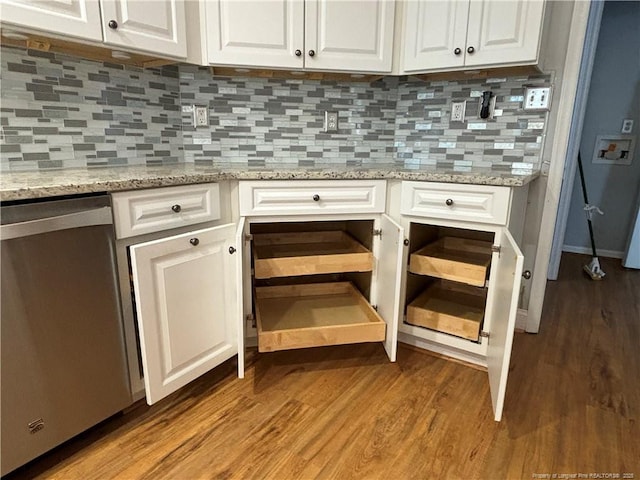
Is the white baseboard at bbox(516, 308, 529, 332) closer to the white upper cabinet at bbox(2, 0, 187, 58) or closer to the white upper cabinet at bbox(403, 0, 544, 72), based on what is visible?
the white upper cabinet at bbox(403, 0, 544, 72)

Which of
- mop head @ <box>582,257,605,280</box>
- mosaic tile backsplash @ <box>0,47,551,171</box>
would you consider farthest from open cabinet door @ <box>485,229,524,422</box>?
mop head @ <box>582,257,605,280</box>

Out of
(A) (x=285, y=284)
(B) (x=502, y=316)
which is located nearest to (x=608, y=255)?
(B) (x=502, y=316)

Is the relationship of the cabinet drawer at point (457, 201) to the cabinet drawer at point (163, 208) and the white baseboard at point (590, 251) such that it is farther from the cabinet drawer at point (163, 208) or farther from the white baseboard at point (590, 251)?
the white baseboard at point (590, 251)

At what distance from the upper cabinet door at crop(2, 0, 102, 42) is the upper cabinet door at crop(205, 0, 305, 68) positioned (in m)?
0.46

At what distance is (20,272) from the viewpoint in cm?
104

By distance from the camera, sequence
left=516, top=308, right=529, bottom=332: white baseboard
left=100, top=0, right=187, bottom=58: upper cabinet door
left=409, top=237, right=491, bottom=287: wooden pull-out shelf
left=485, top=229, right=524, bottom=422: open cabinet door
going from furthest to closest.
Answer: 1. left=516, top=308, right=529, bottom=332: white baseboard
2. left=409, top=237, right=491, bottom=287: wooden pull-out shelf
3. left=100, top=0, right=187, bottom=58: upper cabinet door
4. left=485, top=229, right=524, bottom=422: open cabinet door

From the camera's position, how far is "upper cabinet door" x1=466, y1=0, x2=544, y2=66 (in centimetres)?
159

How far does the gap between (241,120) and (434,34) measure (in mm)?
1019

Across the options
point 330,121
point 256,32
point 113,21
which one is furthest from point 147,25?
point 330,121

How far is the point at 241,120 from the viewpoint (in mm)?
2061

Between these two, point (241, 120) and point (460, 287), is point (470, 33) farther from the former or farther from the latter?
point (460, 287)

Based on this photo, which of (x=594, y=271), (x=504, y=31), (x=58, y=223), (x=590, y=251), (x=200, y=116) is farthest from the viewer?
(x=590, y=251)

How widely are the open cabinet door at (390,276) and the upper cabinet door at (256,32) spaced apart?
866 millimetres

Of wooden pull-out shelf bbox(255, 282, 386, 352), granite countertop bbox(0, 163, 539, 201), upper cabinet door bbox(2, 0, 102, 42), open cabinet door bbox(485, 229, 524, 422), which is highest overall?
upper cabinet door bbox(2, 0, 102, 42)
